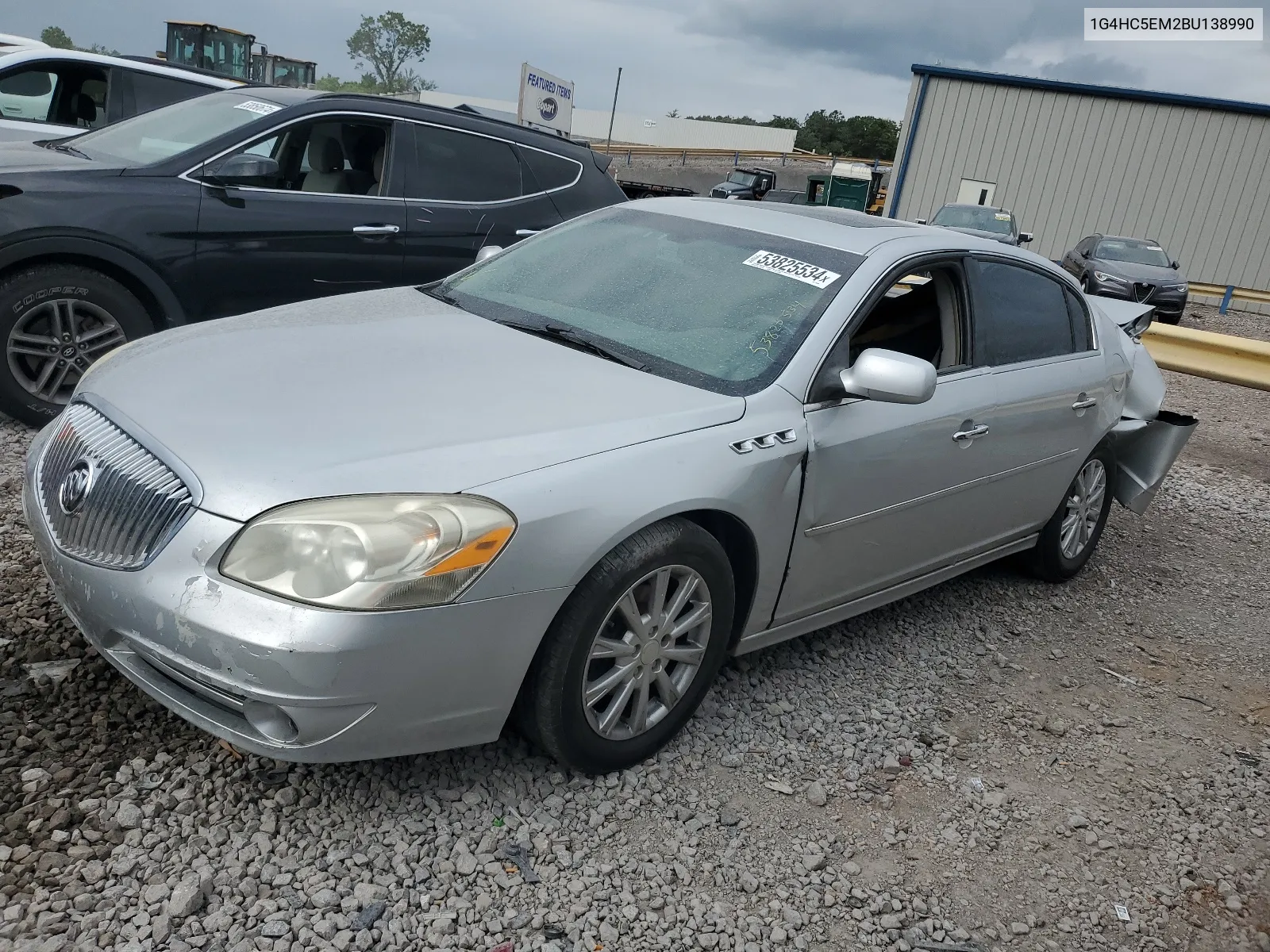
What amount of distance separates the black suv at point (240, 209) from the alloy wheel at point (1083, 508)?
3293 millimetres

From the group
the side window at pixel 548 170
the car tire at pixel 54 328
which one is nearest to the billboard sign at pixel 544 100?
the side window at pixel 548 170

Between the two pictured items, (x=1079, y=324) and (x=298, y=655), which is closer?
(x=298, y=655)

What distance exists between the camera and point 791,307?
131 inches

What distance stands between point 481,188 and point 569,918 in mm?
4522

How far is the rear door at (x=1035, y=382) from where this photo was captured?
3.98 meters

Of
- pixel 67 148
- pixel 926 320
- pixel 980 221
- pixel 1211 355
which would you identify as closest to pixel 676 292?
pixel 926 320

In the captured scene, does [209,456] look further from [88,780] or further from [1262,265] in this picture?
[1262,265]

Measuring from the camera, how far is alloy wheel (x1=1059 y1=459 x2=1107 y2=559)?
188 inches

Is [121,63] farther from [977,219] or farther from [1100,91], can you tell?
[1100,91]

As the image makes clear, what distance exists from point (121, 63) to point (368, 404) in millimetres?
7021

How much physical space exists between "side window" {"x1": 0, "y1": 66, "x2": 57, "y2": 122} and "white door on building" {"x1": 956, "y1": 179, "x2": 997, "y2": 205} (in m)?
22.7

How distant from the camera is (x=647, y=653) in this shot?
9.34 feet

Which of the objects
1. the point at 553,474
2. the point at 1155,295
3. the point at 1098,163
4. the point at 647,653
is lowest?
the point at 647,653

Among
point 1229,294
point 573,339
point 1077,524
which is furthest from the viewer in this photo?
point 1229,294
